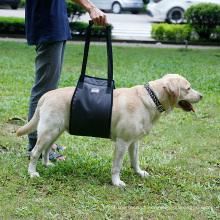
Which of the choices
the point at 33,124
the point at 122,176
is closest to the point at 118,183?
the point at 122,176

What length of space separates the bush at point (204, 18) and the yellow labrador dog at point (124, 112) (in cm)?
1628

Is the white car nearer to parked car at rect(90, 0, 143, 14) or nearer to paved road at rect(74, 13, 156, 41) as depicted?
paved road at rect(74, 13, 156, 41)

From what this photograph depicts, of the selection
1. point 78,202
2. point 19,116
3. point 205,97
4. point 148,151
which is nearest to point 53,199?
point 78,202

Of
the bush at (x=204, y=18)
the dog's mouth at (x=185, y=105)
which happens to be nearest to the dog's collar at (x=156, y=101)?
the dog's mouth at (x=185, y=105)

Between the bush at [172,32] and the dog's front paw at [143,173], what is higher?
the bush at [172,32]

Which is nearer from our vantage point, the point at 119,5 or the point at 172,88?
the point at 172,88

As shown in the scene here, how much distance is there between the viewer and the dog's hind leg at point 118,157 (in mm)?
3721

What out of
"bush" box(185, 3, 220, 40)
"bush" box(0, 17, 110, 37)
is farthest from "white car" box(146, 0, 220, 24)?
"bush" box(0, 17, 110, 37)

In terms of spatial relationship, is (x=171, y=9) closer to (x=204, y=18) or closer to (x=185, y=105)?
(x=204, y=18)

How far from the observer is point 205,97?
7.51 metres

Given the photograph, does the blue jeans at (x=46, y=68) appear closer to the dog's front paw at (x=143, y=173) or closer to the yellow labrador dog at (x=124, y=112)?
the yellow labrador dog at (x=124, y=112)

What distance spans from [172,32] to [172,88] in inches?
644

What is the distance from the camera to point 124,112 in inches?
145

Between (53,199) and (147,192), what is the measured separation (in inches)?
38.9
